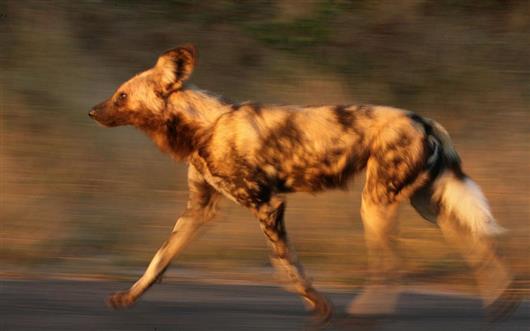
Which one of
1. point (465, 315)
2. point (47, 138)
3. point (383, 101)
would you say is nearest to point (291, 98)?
point (383, 101)

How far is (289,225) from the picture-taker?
7191mm

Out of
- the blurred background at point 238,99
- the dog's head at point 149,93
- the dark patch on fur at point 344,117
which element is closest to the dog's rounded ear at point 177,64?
the dog's head at point 149,93

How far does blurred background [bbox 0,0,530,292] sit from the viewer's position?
680 cm

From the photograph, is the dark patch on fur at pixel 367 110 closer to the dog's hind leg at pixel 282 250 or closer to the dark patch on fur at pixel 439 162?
the dark patch on fur at pixel 439 162

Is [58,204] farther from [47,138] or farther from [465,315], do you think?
[465,315]

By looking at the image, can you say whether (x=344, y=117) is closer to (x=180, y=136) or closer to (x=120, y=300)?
(x=180, y=136)

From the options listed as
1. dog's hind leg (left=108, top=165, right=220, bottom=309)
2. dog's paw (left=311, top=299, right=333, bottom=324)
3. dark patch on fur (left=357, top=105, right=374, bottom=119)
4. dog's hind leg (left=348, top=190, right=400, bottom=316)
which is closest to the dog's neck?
dog's hind leg (left=108, top=165, right=220, bottom=309)

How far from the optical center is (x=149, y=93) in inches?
223

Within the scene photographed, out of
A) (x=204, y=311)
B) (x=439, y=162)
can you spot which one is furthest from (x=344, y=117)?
(x=204, y=311)

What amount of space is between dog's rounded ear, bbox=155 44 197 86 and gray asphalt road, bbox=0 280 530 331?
1.18 m

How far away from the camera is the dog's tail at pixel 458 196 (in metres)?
5.40

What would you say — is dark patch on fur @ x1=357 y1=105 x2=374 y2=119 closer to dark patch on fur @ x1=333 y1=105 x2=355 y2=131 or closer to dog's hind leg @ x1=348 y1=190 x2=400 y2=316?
dark patch on fur @ x1=333 y1=105 x2=355 y2=131

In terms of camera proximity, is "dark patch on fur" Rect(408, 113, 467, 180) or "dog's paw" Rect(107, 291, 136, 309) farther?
"dark patch on fur" Rect(408, 113, 467, 180)

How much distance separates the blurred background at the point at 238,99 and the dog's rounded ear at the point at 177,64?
1351mm
